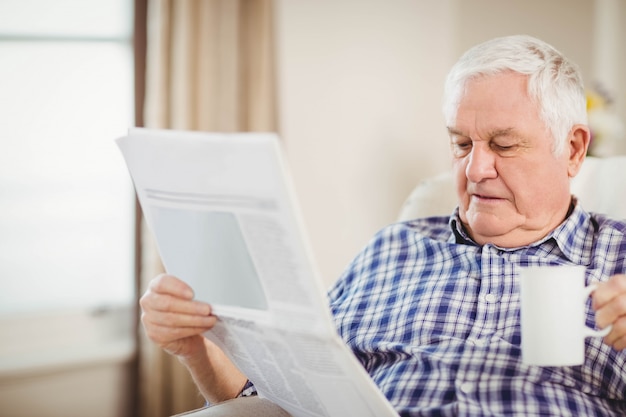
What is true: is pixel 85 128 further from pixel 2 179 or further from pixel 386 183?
pixel 386 183

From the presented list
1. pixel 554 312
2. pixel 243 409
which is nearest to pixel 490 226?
pixel 554 312

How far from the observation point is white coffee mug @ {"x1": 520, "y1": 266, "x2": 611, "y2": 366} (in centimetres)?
97

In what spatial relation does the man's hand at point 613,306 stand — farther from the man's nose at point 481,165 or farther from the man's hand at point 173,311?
the man's hand at point 173,311

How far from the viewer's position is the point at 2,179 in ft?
7.64

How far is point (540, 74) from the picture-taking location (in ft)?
4.42

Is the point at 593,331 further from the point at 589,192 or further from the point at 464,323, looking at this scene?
the point at 589,192

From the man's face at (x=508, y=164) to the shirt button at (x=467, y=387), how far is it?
32 cm

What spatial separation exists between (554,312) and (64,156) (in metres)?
1.88

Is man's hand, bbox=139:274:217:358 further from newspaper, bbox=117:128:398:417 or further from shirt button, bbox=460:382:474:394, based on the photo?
shirt button, bbox=460:382:474:394

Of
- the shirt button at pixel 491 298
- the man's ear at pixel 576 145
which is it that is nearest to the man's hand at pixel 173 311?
the shirt button at pixel 491 298

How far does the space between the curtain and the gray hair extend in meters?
1.23

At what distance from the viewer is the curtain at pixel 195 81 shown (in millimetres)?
2383

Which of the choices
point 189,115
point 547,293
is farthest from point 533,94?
point 189,115

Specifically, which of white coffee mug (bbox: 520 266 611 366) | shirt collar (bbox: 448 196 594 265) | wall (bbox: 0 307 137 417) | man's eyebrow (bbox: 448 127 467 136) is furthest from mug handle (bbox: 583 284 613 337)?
wall (bbox: 0 307 137 417)
